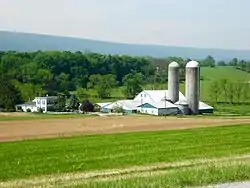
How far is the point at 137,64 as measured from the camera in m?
169

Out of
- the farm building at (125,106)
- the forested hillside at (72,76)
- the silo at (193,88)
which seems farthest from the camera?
the forested hillside at (72,76)

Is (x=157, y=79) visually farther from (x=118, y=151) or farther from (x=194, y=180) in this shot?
(x=194, y=180)

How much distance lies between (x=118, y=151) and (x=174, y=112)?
68438 millimetres

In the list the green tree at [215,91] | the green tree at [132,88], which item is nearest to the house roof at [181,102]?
the green tree at [215,91]

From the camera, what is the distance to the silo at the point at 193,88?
9269 centimetres

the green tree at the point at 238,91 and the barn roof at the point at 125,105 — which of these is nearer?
the barn roof at the point at 125,105

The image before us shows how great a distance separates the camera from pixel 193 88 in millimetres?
93125

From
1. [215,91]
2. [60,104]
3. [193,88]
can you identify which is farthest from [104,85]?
[193,88]

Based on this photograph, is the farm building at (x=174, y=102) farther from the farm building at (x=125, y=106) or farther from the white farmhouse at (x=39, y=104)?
the white farmhouse at (x=39, y=104)

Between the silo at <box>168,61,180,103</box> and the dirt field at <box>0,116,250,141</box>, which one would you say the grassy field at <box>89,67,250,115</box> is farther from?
the dirt field at <box>0,116,250,141</box>

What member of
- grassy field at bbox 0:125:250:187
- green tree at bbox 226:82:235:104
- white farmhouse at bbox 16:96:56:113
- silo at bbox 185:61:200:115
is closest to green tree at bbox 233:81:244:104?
green tree at bbox 226:82:235:104

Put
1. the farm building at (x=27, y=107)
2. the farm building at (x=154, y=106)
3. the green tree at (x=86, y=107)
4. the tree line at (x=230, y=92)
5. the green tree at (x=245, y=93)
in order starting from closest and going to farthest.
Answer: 1. the farm building at (x=154, y=106)
2. the green tree at (x=86, y=107)
3. the farm building at (x=27, y=107)
4. the tree line at (x=230, y=92)
5. the green tree at (x=245, y=93)

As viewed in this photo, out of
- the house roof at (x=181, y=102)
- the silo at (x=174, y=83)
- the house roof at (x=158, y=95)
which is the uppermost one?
the silo at (x=174, y=83)

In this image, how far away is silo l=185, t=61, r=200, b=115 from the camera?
304 ft
